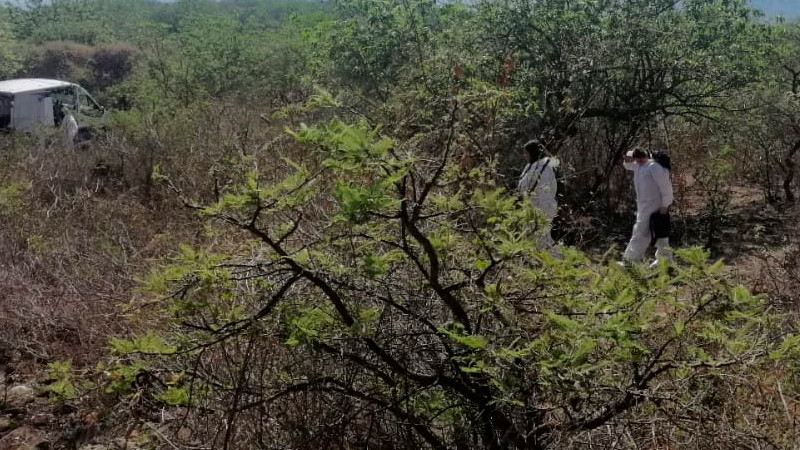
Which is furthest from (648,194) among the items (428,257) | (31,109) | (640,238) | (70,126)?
(31,109)

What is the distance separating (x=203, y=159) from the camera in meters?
8.64

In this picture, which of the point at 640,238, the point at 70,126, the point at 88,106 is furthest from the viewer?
the point at 88,106

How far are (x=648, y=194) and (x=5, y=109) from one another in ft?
38.8

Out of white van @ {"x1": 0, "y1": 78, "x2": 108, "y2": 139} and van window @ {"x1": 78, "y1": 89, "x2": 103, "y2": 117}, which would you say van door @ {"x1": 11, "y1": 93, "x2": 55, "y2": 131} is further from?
van window @ {"x1": 78, "y1": 89, "x2": 103, "y2": 117}

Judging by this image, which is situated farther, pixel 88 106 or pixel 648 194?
pixel 88 106

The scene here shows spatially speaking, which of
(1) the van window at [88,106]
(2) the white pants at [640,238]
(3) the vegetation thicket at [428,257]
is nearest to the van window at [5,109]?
(1) the van window at [88,106]

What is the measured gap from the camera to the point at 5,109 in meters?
14.2

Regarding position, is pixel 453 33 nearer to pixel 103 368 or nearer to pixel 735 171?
pixel 735 171

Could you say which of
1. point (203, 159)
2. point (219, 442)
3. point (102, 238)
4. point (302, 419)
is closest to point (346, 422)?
point (302, 419)

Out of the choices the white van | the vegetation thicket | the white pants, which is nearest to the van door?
the white van

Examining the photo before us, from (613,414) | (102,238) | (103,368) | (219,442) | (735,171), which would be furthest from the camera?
(735,171)

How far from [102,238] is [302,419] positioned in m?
4.62

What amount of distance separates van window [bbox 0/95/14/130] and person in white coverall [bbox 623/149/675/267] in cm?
1143

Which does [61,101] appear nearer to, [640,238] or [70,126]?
[70,126]
